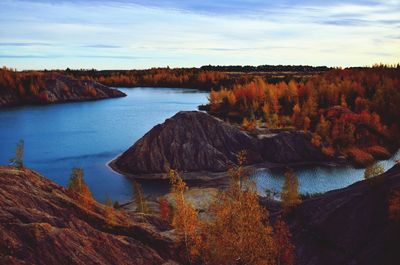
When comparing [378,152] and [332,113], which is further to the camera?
[332,113]

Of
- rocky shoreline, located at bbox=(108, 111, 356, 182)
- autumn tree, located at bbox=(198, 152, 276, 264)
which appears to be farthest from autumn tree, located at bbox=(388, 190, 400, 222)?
rocky shoreline, located at bbox=(108, 111, 356, 182)

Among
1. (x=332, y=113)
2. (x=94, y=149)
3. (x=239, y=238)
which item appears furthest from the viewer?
(x=332, y=113)

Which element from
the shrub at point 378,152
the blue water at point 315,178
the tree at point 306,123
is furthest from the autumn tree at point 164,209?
the tree at point 306,123

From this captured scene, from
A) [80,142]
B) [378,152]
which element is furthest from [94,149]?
[378,152]

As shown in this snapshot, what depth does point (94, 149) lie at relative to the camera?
12200 centimetres

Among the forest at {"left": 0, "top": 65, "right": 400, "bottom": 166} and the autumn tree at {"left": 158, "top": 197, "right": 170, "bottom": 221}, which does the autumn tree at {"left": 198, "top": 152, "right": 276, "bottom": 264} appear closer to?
the autumn tree at {"left": 158, "top": 197, "right": 170, "bottom": 221}

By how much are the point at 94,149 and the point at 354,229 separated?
86.0 meters

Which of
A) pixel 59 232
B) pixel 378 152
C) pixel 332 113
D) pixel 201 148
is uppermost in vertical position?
pixel 59 232

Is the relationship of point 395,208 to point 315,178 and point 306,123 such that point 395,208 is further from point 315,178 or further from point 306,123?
point 306,123

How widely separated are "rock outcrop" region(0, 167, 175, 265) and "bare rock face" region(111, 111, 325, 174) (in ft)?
198

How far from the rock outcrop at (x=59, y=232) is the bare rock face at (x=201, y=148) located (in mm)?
60348

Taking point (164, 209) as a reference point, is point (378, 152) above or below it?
below

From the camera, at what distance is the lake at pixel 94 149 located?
90.0 m

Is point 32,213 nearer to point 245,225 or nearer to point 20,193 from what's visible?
point 20,193
